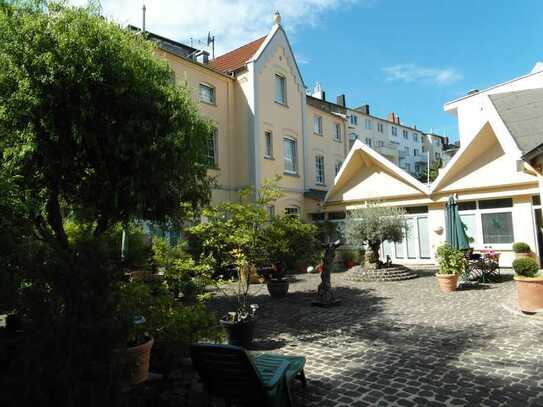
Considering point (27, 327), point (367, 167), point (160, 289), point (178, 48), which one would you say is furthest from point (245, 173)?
point (27, 327)

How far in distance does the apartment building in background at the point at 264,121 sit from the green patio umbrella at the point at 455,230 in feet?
27.0

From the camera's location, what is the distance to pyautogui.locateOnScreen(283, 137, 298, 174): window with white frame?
2285 centimetres

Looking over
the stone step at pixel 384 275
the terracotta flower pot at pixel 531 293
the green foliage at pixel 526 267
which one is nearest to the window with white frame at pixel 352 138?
the stone step at pixel 384 275

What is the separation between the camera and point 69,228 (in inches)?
436

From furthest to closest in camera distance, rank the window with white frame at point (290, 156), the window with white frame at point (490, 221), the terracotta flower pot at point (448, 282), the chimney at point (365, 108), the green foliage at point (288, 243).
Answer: the chimney at point (365, 108), the window with white frame at point (290, 156), the window with white frame at point (490, 221), the terracotta flower pot at point (448, 282), the green foliage at point (288, 243)

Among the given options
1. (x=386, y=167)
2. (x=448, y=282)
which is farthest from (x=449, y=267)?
(x=386, y=167)

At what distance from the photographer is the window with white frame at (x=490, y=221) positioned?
17.5 meters

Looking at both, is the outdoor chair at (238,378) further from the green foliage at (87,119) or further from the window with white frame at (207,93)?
the window with white frame at (207,93)

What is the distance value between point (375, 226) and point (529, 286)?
794cm

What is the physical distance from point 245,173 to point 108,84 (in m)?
13.2

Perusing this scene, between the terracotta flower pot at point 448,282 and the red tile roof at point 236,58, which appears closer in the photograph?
the terracotta flower pot at point 448,282

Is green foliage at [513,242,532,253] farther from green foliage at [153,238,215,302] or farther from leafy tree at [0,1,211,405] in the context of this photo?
leafy tree at [0,1,211,405]

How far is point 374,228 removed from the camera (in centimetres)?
1659

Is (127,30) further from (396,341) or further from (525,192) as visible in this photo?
(525,192)
